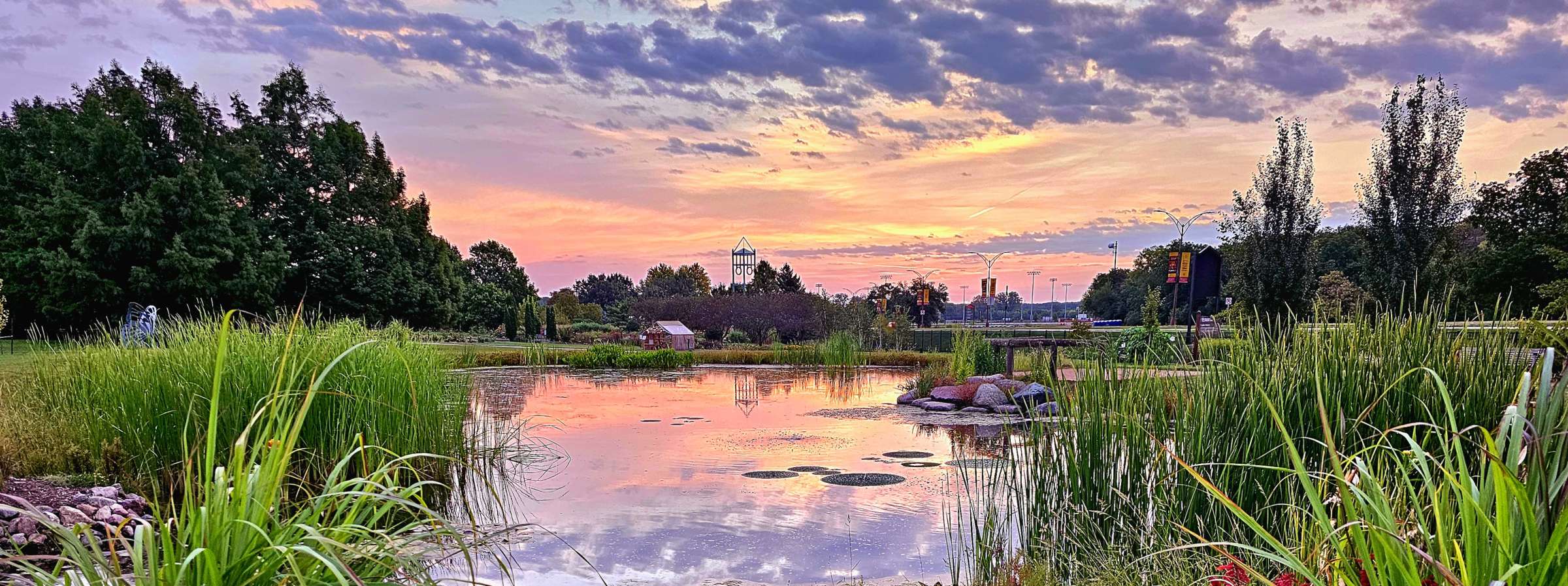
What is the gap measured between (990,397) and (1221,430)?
7.74m

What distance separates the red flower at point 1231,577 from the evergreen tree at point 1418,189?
65.7ft

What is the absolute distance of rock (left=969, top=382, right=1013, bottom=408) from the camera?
11.4 metres

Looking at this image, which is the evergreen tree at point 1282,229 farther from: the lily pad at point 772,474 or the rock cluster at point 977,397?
the lily pad at point 772,474

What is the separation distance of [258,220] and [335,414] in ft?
75.7

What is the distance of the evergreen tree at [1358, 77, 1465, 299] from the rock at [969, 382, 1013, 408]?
12.4 meters

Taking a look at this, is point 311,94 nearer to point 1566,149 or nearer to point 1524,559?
point 1524,559

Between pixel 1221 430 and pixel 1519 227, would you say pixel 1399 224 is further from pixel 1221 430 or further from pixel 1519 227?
pixel 1221 430

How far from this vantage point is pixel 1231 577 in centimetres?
241

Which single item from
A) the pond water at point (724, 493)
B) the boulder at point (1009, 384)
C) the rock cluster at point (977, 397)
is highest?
the boulder at point (1009, 384)

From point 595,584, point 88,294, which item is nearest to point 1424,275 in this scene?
point 595,584

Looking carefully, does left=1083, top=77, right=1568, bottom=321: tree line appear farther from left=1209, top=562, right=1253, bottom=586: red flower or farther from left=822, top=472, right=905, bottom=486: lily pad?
left=1209, top=562, right=1253, bottom=586: red flower

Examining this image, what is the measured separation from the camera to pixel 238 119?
88.6 ft

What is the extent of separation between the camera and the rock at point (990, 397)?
11406 mm

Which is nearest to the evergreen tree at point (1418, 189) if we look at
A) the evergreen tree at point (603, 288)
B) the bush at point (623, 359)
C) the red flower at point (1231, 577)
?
the bush at point (623, 359)
